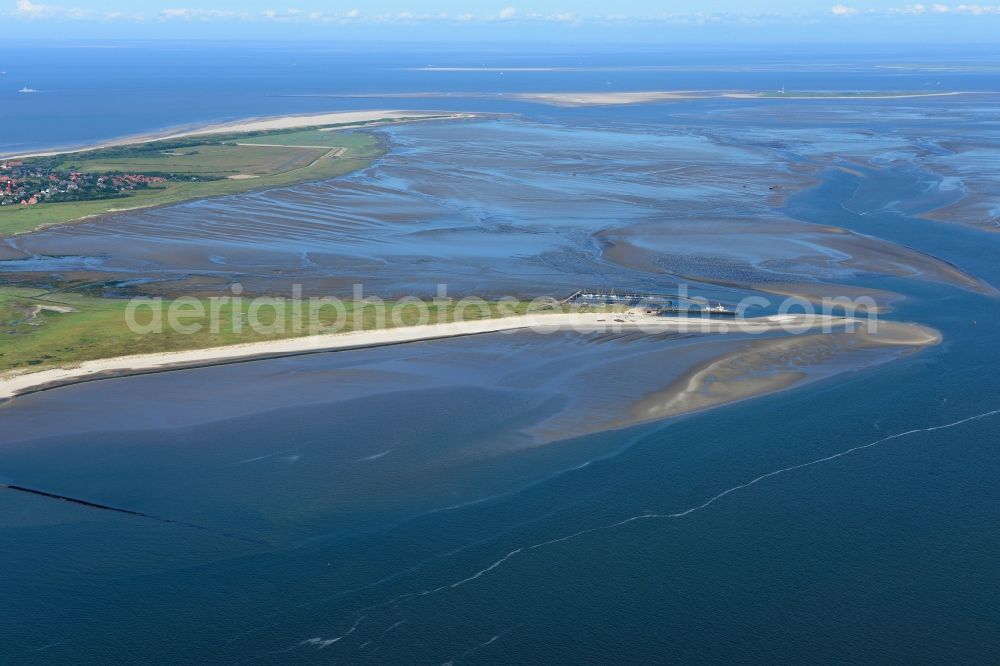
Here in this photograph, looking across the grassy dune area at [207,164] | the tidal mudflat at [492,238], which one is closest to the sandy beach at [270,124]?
the grassy dune area at [207,164]

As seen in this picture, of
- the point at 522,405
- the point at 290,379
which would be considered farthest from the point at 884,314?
the point at 290,379

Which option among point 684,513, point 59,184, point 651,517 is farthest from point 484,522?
point 59,184

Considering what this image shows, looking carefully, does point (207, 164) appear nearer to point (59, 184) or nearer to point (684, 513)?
point (59, 184)

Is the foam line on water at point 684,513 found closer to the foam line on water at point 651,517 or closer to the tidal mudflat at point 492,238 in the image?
the foam line on water at point 651,517

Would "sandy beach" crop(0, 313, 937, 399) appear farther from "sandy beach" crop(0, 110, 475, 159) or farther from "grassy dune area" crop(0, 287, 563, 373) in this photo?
"sandy beach" crop(0, 110, 475, 159)

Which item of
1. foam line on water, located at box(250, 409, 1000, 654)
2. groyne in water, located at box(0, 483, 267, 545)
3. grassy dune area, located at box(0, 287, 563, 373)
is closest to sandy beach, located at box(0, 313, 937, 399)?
grassy dune area, located at box(0, 287, 563, 373)
